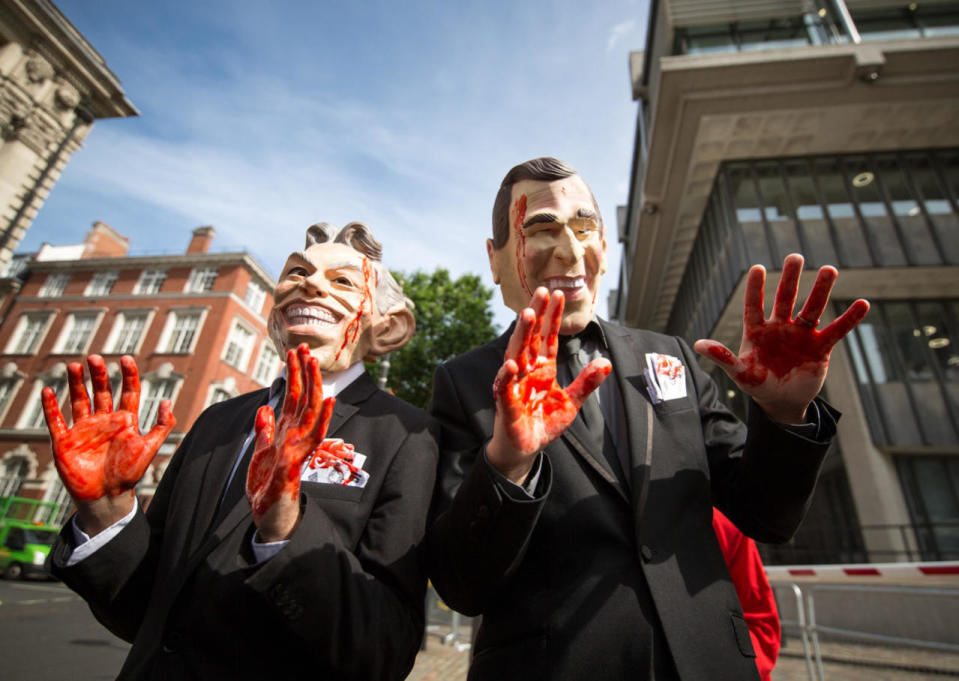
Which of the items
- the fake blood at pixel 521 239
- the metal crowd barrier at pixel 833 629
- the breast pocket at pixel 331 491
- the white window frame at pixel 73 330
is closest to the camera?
the breast pocket at pixel 331 491

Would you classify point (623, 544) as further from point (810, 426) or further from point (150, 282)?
point (150, 282)

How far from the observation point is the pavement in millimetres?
6383

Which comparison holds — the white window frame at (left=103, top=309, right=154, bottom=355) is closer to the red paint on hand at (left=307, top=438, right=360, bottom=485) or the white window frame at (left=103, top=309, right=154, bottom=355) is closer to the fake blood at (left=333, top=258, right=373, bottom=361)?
the fake blood at (left=333, top=258, right=373, bottom=361)

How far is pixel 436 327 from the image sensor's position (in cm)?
1669

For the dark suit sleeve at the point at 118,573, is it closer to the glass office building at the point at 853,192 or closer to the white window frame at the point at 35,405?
the glass office building at the point at 853,192

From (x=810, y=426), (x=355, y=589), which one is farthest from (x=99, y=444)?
(x=810, y=426)

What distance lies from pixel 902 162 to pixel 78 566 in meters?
16.5

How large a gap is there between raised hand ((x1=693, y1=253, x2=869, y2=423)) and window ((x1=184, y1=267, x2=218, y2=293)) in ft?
91.6

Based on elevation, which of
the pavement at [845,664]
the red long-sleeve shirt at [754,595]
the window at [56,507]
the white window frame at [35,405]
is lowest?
the pavement at [845,664]

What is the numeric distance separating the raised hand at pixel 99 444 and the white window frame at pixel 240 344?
24.4 m

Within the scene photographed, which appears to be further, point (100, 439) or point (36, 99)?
point (36, 99)

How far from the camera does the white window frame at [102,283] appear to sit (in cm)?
2609

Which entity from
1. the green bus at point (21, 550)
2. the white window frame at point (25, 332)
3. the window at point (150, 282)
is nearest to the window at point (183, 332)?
the window at point (150, 282)

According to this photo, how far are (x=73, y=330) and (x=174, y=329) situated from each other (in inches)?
254
